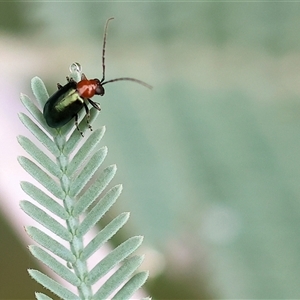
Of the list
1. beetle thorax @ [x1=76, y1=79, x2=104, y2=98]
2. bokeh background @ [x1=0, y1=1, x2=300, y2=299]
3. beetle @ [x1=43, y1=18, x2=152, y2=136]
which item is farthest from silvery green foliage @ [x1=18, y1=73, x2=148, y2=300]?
bokeh background @ [x1=0, y1=1, x2=300, y2=299]

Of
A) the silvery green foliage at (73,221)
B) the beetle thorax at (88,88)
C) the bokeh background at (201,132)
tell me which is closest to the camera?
the silvery green foliage at (73,221)

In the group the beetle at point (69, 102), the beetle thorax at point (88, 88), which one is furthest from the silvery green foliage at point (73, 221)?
the beetle thorax at point (88, 88)

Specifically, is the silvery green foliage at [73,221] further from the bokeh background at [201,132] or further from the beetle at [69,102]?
the bokeh background at [201,132]

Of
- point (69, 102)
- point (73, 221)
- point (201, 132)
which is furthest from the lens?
point (201, 132)

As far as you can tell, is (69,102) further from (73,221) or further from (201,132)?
(201,132)

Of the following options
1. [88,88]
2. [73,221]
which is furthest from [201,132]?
[73,221]

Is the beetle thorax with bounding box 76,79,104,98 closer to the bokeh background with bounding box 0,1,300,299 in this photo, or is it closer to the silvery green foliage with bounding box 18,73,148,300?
the silvery green foliage with bounding box 18,73,148,300

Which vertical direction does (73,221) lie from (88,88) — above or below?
below
